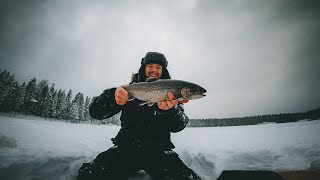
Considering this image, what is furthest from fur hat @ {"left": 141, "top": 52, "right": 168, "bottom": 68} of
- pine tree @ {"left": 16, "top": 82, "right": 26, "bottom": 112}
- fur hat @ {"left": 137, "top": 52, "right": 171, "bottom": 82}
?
pine tree @ {"left": 16, "top": 82, "right": 26, "bottom": 112}

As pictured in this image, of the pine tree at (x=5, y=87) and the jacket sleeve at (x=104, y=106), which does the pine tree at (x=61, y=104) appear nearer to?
the pine tree at (x=5, y=87)

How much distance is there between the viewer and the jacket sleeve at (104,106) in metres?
4.37

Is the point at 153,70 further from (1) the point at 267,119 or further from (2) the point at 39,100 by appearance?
(1) the point at 267,119

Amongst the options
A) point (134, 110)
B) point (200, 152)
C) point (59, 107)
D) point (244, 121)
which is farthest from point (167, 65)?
point (244, 121)

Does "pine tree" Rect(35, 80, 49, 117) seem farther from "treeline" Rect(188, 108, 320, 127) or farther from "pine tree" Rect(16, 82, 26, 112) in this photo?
"treeline" Rect(188, 108, 320, 127)

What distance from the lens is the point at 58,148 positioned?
5656 mm

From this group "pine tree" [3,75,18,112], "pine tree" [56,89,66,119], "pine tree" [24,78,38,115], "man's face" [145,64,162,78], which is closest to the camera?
"man's face" [145,64,162,78]

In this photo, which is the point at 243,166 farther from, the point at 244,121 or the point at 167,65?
the point at 244,121

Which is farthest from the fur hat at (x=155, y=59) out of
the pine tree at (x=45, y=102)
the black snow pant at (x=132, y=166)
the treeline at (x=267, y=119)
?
the treeline at (x=267, y=119)

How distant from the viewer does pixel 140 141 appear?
14.1 ft

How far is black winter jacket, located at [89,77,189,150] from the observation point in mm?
4344

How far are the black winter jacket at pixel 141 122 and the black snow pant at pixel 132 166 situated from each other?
0.65 feet

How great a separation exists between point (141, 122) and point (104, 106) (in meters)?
0.92

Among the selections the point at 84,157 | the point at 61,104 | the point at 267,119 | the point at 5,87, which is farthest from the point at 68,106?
the point at 267,119
